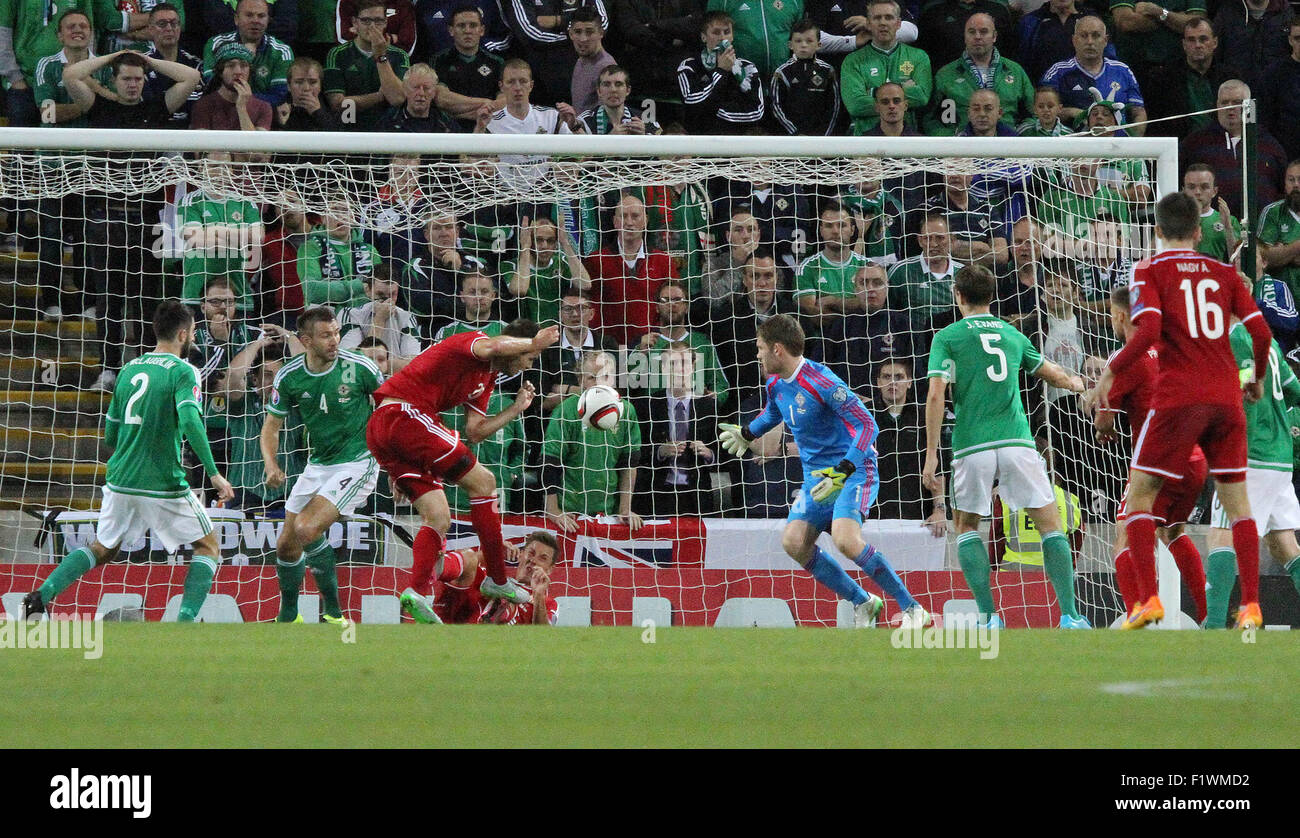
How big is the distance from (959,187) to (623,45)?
357 cm

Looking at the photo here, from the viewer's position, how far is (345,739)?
3.46 metres

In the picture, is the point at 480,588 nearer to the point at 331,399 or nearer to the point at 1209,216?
the point at 331,399

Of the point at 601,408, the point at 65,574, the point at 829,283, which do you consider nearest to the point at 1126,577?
the point at 601,408

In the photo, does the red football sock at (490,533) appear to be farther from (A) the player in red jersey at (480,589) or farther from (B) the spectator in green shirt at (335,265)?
(B) the spectator in green shirt at (335,265)

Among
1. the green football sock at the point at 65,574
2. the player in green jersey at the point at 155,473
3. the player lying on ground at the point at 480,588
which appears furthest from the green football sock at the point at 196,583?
the player lying on ground at the point at 480,588

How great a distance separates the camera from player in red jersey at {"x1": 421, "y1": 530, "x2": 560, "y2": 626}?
9.06 m

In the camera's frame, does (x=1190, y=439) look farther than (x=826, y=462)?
No

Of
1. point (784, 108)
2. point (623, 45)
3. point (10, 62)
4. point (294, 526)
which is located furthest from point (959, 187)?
point (10, 62)

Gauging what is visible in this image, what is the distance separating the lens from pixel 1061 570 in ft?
27.7

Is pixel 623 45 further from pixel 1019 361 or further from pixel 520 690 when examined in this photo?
pixel 520 690

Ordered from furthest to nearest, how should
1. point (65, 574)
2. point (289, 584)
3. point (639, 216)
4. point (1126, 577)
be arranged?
point (639, 216) → point (289, 584) → point (65, 574) → point (1126, 577)

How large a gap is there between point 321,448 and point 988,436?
4.28 metres

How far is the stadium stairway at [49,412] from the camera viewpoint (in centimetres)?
1120

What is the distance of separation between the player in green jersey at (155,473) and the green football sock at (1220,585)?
5787 mm
